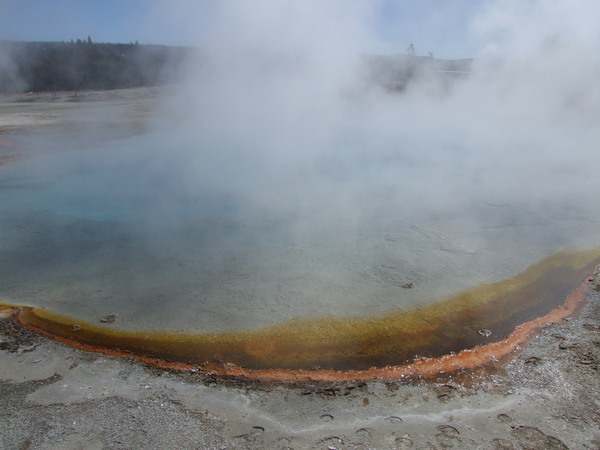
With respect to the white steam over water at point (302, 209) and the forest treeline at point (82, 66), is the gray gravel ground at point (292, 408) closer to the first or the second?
the white steam over water at point (302, 209)

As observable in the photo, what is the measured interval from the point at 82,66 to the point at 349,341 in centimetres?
1666

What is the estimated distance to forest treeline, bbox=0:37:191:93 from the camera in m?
12.6

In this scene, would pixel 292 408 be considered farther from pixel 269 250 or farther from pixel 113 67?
pixel 113 67

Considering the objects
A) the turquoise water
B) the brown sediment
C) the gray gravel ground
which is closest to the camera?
the gray gravel ground

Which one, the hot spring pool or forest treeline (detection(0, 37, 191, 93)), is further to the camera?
forest treeline (detection(0, 37, 191, 93))

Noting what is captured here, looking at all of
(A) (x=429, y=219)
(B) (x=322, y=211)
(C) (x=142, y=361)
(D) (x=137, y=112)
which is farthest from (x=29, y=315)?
(D) (x=137, y=112)

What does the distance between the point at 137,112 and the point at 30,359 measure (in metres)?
9.66

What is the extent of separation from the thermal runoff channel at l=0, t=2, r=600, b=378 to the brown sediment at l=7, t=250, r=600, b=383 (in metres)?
0.01

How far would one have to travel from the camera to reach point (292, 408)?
2.06 meters

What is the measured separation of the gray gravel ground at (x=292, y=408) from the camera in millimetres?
1855

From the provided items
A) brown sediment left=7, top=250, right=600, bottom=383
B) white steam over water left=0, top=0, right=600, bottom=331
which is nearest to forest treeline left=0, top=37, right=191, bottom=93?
white steam over water left=0, top=0, right=600, bottom=331

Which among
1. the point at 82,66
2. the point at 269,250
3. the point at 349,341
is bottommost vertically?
the point at 349,341

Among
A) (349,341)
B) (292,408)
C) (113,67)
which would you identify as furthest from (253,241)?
(113,67)

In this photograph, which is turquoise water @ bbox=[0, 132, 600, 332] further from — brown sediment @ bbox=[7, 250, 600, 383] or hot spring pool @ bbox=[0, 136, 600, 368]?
brown sediment @ bbox=[7, 250, 600, 383]
